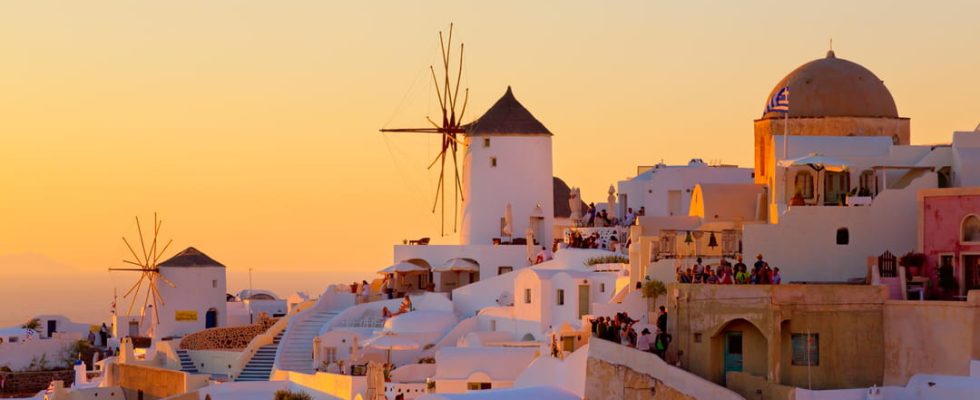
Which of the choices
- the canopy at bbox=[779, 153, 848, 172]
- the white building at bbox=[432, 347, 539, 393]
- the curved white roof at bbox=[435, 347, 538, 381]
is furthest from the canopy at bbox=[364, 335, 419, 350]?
the canopy at bbox=[779, 153, 848, 172]

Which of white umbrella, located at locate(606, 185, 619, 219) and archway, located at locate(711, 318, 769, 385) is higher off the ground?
white umbrella, located at locate(606, 185, 619, 219)

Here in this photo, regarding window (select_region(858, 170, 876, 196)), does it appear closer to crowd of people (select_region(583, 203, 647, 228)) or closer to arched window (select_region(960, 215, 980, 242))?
arched window (select_region(960, 215, 980, 242))

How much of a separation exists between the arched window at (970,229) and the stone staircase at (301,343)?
21.1m

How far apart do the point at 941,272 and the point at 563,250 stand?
681 inches

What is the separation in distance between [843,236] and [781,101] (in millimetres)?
7404

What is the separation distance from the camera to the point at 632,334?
4659 centimetres

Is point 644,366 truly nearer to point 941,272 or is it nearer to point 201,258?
point 941,272

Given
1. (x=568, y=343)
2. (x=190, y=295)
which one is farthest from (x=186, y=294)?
(x=568, y=343)

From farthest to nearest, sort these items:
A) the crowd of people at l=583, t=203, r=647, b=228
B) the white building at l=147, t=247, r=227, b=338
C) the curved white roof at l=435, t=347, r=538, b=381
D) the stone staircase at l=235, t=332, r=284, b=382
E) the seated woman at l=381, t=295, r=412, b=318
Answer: the white building at l=147, t=247, r=227, b=338, the seated woman at l=381, t=295, r=412, b=318, the crowd of people at l=583, t=203, r=647, b=228, the stone staircase at l=235, t=332, r=284, b=382, the curved white roof at l=435, t=347, r=538, b=381

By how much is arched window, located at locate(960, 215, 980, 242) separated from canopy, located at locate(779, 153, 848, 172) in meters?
5.03

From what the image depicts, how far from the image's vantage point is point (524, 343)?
2185 inches

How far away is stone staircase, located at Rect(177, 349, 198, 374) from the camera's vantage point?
64.1 m

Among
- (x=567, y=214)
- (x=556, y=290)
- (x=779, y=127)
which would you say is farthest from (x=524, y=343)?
(x=567, y=214)

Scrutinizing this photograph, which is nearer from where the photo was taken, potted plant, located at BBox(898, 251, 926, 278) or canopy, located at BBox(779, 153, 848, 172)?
potted plant, located at BBox(898, 251, 926, 278)
